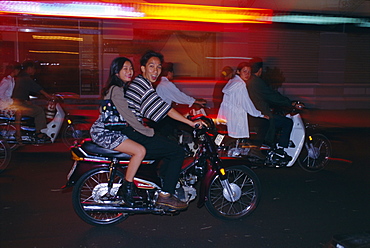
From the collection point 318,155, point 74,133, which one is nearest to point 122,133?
point 318,155

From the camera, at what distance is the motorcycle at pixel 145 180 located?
187 inches

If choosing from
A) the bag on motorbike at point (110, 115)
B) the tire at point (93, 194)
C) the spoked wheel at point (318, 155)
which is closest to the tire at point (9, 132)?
the tire at point (93, 194)

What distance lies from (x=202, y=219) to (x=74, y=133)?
466 cm

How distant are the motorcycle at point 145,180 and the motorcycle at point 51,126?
155 inches

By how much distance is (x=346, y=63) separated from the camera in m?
17.7

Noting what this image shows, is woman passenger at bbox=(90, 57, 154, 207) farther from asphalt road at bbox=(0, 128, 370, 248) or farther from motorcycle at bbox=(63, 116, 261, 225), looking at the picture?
asphalt road at bbox=(0, 128, 370, 248)

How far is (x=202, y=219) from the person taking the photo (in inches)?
207

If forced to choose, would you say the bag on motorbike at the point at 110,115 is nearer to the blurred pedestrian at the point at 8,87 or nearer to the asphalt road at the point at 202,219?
the asphalt road at the point at 202,219

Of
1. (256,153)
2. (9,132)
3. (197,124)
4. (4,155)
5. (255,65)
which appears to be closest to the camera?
(197,124)

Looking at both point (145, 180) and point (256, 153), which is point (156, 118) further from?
point (256, 153)

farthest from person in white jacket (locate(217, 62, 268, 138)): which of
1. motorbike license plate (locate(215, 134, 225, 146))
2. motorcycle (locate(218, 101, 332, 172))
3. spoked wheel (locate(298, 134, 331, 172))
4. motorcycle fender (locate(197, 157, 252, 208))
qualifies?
motorcycle fender (locate(197, 157, 252, 208))

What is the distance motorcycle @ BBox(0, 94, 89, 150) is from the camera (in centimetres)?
841

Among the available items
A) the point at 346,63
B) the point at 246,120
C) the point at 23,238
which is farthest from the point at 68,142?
the point at 346,63

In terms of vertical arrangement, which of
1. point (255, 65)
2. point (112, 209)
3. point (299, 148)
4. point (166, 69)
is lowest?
point (112, 209)
